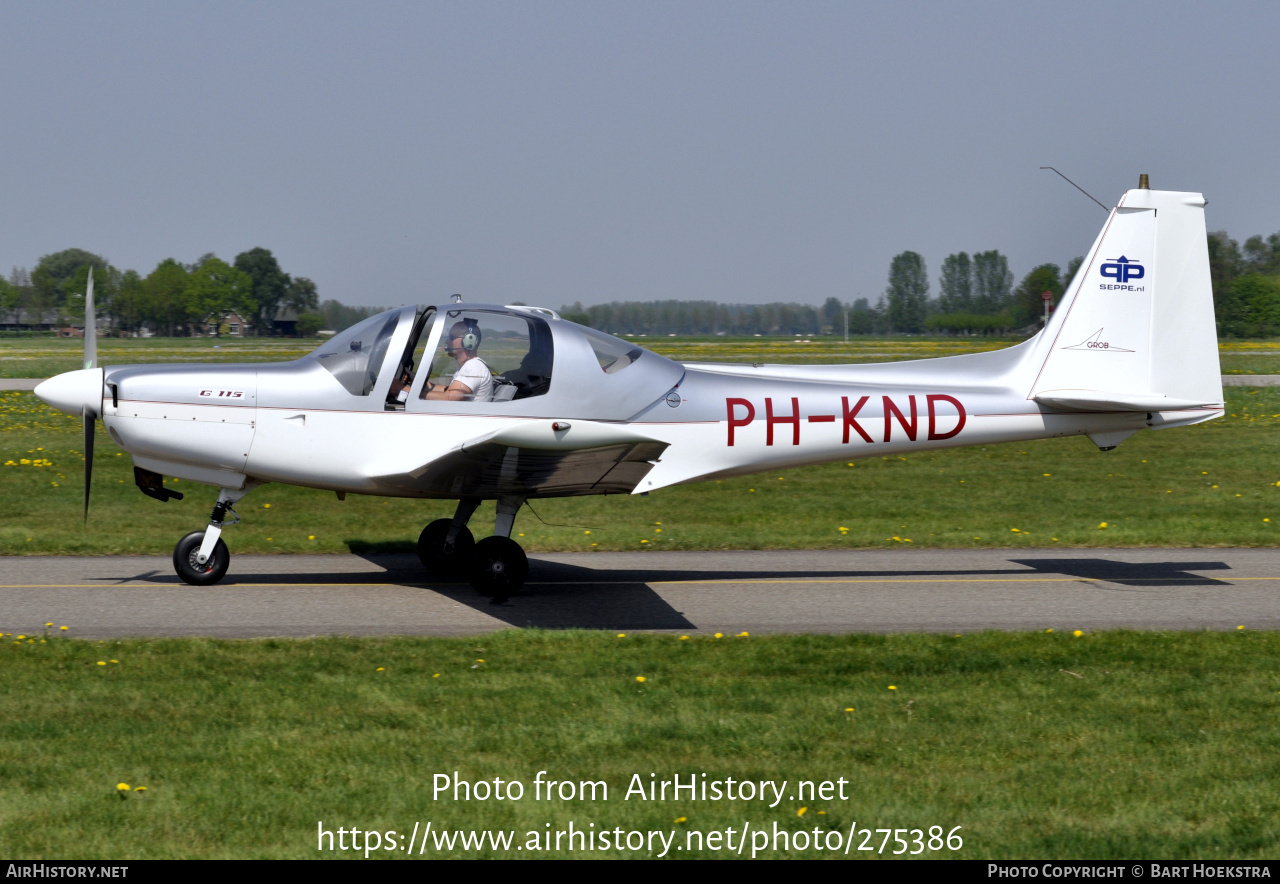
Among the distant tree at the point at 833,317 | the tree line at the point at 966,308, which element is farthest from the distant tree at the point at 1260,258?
the distant tree at the point at 833,317

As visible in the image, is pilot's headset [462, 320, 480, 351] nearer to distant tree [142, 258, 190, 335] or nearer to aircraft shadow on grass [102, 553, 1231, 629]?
aircraft shadow on grass [102, 553, 1231, 629]

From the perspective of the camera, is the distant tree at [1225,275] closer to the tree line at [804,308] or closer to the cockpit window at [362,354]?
the tree line at [804,308]

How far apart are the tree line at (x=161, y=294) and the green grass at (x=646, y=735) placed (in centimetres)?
2054

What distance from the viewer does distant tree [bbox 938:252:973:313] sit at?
41812 mm

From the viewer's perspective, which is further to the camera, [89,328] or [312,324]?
[312,324]

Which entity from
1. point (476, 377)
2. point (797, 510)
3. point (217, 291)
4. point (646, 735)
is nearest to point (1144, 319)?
point (797, 510)

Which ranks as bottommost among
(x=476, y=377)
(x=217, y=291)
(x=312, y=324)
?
(x=476, y=377)

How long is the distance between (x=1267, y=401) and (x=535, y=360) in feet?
77.9

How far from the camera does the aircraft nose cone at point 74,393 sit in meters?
8.92

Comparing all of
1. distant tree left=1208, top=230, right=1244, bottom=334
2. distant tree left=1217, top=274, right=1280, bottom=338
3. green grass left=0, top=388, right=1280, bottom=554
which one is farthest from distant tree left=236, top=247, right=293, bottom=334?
distant tree left=1217, top=274, right=1280, bottom=338

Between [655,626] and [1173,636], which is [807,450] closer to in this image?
[655,626]

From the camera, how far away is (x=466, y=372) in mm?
9086

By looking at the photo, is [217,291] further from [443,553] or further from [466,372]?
[466,372]

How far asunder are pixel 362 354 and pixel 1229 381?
3267 centimetres
